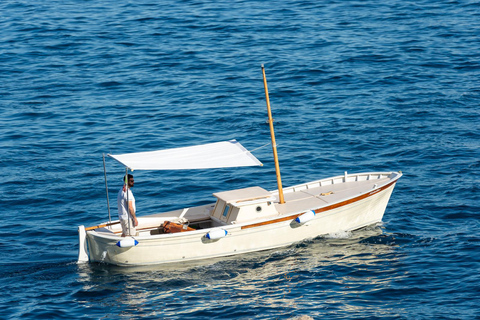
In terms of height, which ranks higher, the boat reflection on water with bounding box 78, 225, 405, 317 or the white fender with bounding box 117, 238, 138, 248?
the white fender with bounding box 117, 238, 138, 248

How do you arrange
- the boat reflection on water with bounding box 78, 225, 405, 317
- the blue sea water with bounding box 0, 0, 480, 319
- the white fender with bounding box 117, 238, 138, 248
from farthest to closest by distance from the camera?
the white fender with bounding box 117, 238, 138, 248 < the blue sea water with bounding box 0, 0, 480, 319 < the boat reflection on water with bounding box 78, 225, 405, 317

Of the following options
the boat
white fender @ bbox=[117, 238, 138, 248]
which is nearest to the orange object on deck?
the boat

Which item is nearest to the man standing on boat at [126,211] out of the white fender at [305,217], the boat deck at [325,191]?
the boat deck at [325,191]

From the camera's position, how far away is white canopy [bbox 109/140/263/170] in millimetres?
22188

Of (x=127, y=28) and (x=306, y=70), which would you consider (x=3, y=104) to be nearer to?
(x=127, y=28)

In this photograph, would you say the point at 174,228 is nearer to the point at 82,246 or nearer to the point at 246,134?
the point at 82,246

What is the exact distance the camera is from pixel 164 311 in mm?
19562

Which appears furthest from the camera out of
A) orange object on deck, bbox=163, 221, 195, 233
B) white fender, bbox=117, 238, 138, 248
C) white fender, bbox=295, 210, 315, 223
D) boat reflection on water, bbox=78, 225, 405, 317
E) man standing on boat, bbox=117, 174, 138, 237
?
orange object on deck, bbox=163, 221, 195, 233

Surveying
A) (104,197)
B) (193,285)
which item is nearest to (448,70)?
(104,197)

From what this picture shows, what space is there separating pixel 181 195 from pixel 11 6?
3555cm

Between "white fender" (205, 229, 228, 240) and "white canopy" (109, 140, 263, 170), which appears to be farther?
"white canopy" (109, 140, 263, 170)

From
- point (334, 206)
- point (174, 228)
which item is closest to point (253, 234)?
point (174, 228)

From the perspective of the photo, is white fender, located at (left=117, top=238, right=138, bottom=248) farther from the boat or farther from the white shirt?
the white shirt

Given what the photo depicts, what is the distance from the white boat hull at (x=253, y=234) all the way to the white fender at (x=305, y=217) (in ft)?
0.58
